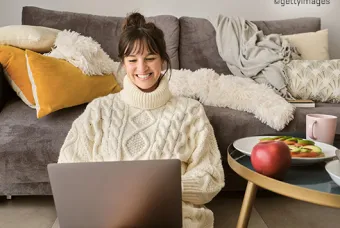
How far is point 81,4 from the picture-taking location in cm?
272

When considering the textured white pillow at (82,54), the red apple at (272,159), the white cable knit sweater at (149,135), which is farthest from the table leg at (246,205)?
the textured white pillow at (82,54)

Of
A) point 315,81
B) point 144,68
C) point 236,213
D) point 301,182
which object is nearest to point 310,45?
point 315,81

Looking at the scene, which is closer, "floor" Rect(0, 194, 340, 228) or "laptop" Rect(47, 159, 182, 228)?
"laptop" Rect(47, 159, 182, 228)

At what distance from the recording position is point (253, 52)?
2.30 meters

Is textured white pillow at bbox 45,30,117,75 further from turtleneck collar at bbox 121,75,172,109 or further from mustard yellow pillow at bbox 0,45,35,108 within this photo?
turtleneck collar at bbox 121,75,172,109

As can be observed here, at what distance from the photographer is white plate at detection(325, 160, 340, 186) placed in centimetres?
84

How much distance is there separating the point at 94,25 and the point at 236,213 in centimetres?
130

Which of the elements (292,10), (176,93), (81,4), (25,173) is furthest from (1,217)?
(292,10)

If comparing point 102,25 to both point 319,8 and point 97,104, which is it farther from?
point 319,8

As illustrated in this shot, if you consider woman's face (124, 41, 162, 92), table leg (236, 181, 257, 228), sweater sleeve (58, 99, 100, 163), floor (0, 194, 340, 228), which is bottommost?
A: floor (0, 194, 340, 228)

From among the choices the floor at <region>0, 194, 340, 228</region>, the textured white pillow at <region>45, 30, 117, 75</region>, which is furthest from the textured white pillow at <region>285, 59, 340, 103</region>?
the textured white pillow at <region>45, 30, 117, 75</region>

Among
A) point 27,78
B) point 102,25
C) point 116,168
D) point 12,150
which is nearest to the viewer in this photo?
point 116,168

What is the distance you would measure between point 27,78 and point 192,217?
44.9 inches

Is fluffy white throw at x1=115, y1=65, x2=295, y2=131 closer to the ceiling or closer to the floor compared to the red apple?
closer to the floor
